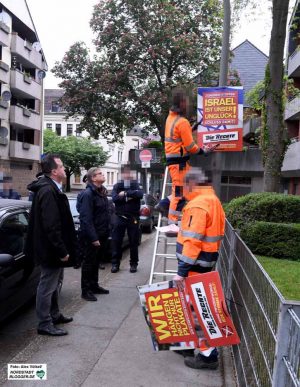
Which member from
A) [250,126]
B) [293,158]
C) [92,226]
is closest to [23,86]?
[250,126]

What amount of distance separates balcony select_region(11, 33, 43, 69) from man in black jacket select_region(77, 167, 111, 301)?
2850 centimetres

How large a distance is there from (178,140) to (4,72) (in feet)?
92.7

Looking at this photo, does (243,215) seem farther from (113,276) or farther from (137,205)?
(113,276)

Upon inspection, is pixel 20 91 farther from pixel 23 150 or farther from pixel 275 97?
pixel 275 97

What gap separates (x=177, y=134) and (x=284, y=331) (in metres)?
3.74

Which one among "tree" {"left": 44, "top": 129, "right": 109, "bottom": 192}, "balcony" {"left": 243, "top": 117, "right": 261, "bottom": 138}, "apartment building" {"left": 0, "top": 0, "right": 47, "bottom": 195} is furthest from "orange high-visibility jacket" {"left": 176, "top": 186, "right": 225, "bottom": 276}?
"tree" {"left": 44, "top": 129, "right": 109, "bottom": 192}

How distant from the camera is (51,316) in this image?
17.4 feet

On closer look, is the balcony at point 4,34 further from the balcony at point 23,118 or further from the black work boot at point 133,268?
the black work boot at point 133,268

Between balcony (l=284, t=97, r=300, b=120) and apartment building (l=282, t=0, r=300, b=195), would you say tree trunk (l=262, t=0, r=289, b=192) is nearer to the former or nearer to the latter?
apartment building (l=282, t=0, r=300, b=195)

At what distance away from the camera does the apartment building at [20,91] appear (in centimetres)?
3093

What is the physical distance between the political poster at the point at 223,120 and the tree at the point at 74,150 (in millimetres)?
48874

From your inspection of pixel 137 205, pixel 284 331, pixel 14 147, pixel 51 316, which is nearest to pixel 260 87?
pixel 137 205

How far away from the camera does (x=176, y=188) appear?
566cm

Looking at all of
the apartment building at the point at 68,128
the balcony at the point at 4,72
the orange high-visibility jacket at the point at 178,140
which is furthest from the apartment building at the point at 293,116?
the apartment building at the point at 68,128
